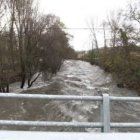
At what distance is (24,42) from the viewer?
33.7 meters

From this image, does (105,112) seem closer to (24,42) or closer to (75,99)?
(75,99)

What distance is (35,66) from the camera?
118ft

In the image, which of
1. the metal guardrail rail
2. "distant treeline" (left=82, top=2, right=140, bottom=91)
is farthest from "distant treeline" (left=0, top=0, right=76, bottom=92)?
the metal guardrail rail

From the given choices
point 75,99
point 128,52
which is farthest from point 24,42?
point 75,99

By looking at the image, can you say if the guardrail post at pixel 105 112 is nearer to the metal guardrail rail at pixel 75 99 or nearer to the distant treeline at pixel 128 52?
the metal guardrail rail at pixel 75 99

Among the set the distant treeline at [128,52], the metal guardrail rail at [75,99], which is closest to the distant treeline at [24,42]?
the distant treeline at [128,52]

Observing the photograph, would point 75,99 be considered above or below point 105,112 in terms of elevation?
above

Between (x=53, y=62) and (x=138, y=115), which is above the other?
(x=53, y=62)

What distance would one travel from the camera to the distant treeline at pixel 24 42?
30125 millimetres

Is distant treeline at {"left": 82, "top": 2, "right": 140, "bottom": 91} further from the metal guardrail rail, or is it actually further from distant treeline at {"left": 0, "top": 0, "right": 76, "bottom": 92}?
the metal guardrail rail
